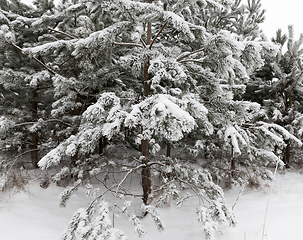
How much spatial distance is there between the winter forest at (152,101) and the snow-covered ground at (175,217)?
188 mm

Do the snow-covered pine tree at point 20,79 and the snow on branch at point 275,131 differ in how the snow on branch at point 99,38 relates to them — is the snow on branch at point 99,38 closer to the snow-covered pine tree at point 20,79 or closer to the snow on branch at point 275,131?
the snow-covered pine tree at point 20,79

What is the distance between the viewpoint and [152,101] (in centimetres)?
248

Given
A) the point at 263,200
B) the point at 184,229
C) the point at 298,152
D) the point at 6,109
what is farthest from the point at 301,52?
the point at 6,109

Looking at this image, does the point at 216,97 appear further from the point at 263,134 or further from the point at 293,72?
the point at 293,72

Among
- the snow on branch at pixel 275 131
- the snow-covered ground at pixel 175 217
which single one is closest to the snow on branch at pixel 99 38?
the snow-covered ground at pixel 175 217

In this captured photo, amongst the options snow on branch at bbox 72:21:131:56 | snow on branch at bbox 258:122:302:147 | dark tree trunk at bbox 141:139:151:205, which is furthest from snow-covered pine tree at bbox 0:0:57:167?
snow on branch at bbox 258:122:302:147

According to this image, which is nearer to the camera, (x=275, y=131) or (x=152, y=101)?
(x=152, y=101)

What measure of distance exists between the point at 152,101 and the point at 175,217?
9.77 ft

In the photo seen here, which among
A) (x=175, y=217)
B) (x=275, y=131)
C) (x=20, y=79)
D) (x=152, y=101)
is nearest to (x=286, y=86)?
(x=275, y=131)

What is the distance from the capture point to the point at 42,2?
576 cm

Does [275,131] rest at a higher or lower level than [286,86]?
lower

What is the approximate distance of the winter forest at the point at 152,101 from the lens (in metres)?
2.70

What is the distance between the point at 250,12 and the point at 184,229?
24.7ft

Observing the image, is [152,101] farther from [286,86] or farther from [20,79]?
[286,86]
